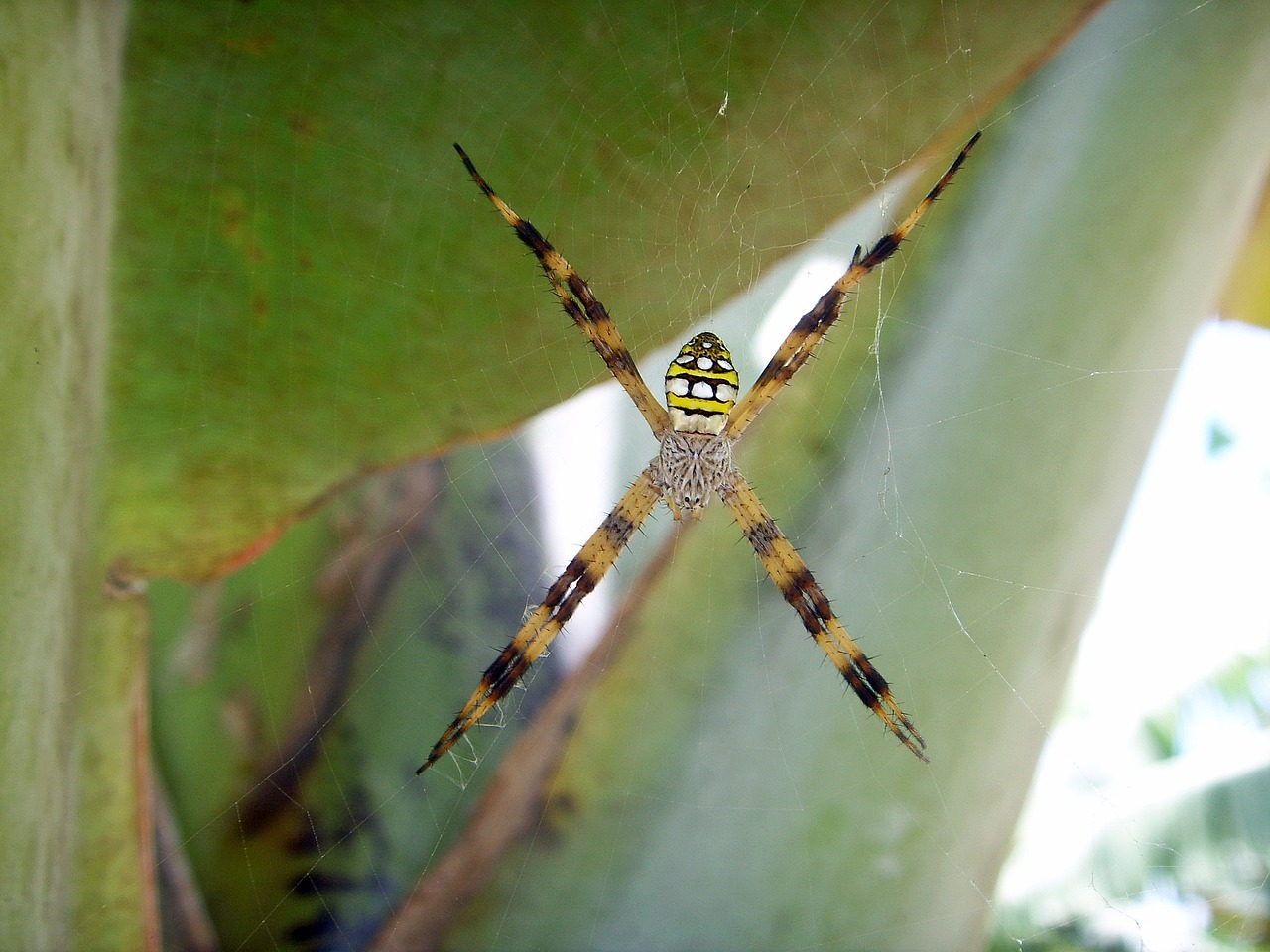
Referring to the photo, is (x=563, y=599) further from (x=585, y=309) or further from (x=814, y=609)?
(x=585, y=309)

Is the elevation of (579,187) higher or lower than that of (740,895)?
higher

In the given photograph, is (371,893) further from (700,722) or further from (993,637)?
(993,637)

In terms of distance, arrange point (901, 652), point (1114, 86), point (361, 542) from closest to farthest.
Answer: point (361, 542), point (1114, 86), point (901, 652)

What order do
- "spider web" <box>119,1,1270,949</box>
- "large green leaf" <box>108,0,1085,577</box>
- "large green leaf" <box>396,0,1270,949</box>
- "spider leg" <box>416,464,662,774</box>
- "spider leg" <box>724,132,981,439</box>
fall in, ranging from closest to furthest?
"large green leaf" <box>108,0,1085,577</box>
"spider web" <box>119,1,1270,949</box>
"large green leaf" <box>396,0,1270,949</box>
"spider leg" <box>724,132,981,439</box>
"spider leg" <box>416,464,662,774</box>

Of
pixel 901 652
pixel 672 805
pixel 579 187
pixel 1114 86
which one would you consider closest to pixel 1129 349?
pixel 1114 86

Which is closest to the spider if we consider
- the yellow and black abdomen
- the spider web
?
the yellow and black abdomen

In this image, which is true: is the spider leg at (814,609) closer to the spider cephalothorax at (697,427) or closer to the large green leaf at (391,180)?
the spider cephalothorax at (697,427)

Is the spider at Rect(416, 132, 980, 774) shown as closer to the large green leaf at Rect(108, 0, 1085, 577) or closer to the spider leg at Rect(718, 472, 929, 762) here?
the spider leg at Rect(718, 472, 929, 762)

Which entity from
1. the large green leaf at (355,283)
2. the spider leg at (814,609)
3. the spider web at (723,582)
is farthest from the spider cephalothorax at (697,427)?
the large green leaf at (355,283)
